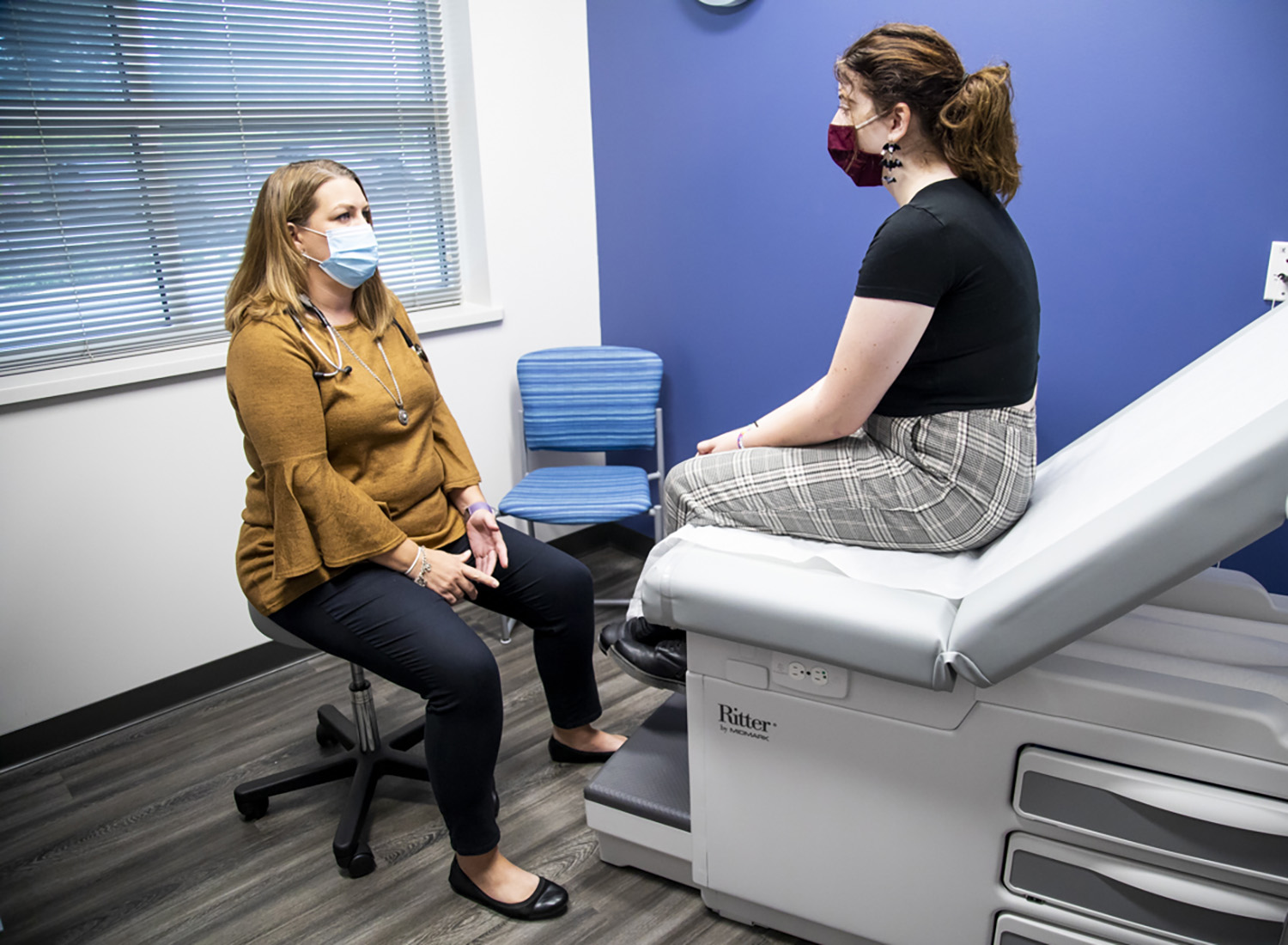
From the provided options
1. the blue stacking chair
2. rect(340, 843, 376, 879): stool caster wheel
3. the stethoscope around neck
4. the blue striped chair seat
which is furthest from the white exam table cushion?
the blue stacking chair

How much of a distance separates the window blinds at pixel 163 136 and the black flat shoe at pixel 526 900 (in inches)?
60.4

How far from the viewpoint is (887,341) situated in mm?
1439

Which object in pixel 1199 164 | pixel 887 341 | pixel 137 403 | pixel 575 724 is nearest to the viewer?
pixel 887 341

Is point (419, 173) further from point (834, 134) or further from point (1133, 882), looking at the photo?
point (1133, 882)

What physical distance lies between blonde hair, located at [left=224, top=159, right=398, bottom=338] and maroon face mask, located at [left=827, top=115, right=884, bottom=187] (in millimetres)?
914

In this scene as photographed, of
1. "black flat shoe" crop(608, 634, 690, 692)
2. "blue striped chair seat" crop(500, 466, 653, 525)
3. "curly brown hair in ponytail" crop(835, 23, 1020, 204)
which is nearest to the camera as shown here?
"curly brown hair in ponytail" crop(835, 23, 1020, 204)

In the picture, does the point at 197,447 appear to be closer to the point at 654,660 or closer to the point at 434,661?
the point at 434,661

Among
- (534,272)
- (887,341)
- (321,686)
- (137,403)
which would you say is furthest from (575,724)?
(534,272)

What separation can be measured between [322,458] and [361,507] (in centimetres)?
11

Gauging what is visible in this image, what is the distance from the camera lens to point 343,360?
1.76m

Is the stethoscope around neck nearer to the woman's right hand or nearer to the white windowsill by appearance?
the woman's right hand

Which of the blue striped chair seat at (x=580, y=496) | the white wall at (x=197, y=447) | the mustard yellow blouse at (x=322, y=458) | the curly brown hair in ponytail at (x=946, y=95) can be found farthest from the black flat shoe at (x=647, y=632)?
the white wall at (x=197, y=447)

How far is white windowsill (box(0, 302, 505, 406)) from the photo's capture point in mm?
2104

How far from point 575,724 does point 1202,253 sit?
1607 mm
